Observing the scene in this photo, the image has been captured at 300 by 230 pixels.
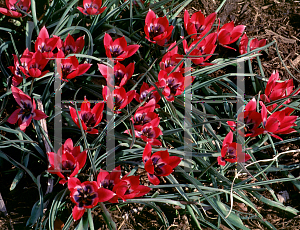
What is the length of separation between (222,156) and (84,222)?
26.7 inches

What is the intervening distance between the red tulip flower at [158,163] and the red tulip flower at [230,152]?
9.1 inches

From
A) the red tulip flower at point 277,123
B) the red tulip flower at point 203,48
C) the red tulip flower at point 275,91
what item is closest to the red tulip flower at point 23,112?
the red tulip flower at point 203,48

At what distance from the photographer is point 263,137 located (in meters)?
1.54

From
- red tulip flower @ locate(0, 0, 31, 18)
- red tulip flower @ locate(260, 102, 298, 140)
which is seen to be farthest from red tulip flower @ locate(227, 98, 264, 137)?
red tulip flower @ locate(0, 0, 31, 18)

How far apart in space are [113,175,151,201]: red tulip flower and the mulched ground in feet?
1.06

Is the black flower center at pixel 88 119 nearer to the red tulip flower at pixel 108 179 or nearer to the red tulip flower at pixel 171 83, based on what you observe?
the red tulip flower at pixel 108 179

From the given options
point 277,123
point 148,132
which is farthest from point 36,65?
point 277,123

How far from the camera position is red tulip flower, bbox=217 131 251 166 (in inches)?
50.3

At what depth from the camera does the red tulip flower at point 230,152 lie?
1.28 m

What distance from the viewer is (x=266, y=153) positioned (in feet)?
5.47

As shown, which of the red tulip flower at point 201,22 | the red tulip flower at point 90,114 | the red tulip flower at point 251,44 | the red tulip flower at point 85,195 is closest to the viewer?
the red tulip flower at point 85,195

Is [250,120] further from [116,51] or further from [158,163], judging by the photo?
[116,51]

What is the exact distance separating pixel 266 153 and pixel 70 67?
120 cm

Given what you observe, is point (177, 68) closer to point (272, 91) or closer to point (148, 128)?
point (148, 128)
